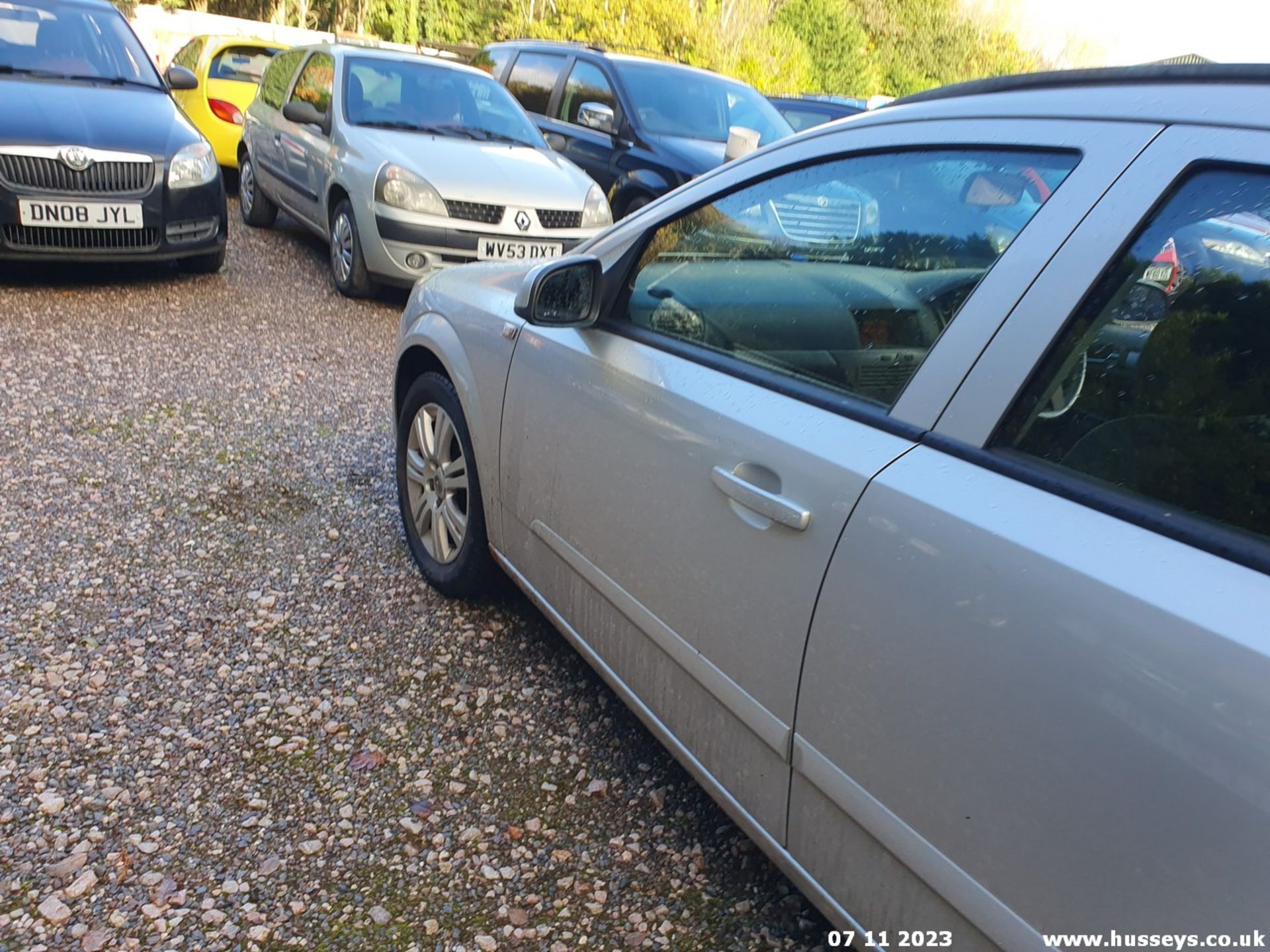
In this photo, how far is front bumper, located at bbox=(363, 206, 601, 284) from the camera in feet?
22.0

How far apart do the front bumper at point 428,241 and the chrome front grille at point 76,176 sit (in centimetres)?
139

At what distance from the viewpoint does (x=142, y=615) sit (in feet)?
10.4

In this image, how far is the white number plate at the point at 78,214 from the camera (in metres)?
6.02

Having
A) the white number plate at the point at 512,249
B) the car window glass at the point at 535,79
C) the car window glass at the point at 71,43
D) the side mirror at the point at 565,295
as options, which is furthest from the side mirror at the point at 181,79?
the side mirror at the point at 565,295

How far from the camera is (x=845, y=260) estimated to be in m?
2.11

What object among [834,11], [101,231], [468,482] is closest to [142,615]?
[468,482]

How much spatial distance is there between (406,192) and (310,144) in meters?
1.46

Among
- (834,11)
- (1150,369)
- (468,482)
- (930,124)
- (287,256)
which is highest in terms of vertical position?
(834,11)

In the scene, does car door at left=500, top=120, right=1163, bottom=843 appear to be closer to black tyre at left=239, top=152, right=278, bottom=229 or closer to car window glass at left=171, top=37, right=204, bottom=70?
black tyre at left=239, top=152, right=278, bottom=229

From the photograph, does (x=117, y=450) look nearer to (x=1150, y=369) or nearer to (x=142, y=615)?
(x=142, y=615)

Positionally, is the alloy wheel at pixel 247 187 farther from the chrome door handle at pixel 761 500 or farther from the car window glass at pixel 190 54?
the chrome door handle at pixel 761 500

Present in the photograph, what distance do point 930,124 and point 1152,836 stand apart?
128cm

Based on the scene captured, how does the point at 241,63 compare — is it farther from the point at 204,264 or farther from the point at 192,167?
the point at 192,167

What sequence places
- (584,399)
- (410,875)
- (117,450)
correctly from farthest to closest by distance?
(117,450) < (584,399) < (410,875)
